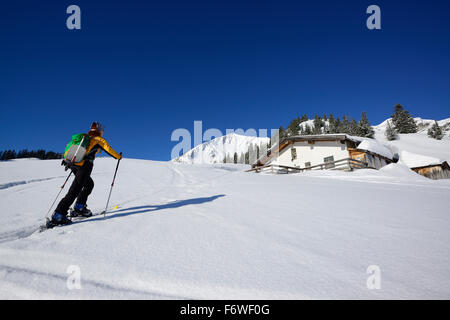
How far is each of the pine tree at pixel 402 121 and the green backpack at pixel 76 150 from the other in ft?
230

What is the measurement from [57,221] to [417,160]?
39051 millimetres

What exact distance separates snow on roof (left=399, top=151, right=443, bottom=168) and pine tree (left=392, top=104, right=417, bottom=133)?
102 ft

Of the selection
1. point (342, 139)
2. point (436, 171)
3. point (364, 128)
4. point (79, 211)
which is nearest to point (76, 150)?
point (79, 211)

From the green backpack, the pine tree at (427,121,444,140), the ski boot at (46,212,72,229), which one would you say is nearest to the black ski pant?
the ski boot at (46,212,72,229)

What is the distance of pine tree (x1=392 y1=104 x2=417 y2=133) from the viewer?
166ft

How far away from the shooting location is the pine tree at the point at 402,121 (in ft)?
166

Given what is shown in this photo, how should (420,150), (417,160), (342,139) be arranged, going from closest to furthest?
(342,139), (417,160), (420,150)

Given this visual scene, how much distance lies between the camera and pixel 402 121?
51281mm

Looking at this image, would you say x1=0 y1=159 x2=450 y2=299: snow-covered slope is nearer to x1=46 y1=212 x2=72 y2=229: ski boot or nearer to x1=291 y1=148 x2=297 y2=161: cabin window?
x1=46 y1=212 x2=72 y2=229: ski boot

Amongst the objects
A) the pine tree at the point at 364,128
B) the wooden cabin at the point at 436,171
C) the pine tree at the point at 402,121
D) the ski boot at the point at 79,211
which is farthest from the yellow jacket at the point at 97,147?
Result: the pine tree at the point at 402,121

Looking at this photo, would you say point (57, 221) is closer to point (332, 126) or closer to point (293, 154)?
point (293, 154)

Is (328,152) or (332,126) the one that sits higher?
(332,126)

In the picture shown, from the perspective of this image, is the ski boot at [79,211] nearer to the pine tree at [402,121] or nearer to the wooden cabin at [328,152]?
the wooden cabin at [328,152]
